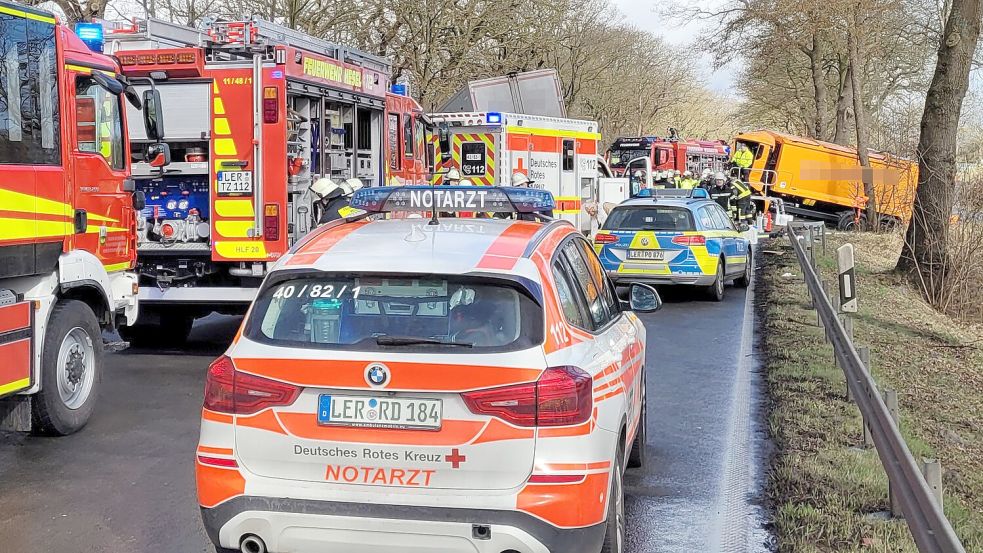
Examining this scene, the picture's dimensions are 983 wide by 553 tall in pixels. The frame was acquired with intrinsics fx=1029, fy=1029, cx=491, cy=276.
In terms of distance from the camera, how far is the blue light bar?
511cm

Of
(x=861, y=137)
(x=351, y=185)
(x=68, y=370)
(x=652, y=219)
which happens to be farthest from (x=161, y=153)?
(x=861, y=137)

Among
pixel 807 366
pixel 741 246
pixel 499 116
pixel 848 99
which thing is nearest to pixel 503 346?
pixel 807 366

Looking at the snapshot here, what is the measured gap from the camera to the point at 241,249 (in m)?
10.3

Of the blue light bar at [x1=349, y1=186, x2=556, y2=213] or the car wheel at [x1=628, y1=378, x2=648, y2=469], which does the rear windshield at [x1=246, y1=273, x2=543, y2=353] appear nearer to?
the blue light bar at [x1=349, y1=186, x2=556, y2=213]

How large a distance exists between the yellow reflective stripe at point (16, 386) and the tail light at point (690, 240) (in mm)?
9940

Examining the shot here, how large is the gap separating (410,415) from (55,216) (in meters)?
4.65

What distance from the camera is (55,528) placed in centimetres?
540

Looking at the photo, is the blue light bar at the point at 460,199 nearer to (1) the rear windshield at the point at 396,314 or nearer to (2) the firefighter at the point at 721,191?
(1) the rear windshield at the point at 396,314

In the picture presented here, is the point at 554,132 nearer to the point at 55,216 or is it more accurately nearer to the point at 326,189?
the point at 326,189

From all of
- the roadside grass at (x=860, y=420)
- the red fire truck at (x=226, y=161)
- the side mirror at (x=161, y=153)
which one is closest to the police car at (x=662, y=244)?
the roadside grass at (x=860, y=420)

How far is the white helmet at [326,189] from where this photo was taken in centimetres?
1046

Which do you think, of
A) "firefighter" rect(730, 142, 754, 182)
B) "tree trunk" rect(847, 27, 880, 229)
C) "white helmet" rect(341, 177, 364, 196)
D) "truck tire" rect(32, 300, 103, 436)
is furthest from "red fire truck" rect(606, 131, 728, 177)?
"truck tire" rect(32, 300, 103, 436)

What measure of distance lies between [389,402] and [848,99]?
40032 mm

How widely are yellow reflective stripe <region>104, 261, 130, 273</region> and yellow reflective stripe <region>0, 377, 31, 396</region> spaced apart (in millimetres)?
1632
